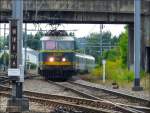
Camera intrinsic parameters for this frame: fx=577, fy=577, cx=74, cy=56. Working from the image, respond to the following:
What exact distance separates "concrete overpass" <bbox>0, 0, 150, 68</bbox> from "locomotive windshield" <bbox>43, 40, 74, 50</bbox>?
3.47m

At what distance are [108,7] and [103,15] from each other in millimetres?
760

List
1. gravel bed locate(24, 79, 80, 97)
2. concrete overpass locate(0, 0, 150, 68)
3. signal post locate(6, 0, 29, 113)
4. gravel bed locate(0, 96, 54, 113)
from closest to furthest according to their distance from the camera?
signal post locate(6, 0, 29, 113) < gravel bed locate(0, 96, 54, 113) < gravel bed locate(24, 79, 80, 97) < concrete overpass locate(0, 0, 150, 68)

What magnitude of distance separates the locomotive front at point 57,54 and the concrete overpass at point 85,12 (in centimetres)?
342

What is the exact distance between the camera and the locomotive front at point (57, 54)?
3712cm

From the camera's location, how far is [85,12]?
139 ft

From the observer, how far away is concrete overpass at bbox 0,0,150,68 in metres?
41.0

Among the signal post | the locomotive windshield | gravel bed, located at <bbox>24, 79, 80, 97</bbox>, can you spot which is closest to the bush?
the locomotive windshield

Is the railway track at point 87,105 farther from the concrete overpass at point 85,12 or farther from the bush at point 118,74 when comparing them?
the concrete overpass at point 85,12

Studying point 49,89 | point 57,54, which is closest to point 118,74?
point 57,54

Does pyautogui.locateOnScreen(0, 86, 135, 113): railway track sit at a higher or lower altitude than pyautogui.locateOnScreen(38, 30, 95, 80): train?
lower

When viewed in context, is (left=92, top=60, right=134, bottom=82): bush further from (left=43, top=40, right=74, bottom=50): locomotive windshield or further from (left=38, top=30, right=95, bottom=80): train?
(left=43, top=40, right=74, bottom=50): locomotive windshield

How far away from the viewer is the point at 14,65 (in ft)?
53.6

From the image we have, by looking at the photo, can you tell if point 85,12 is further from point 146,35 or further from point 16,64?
point 16,64

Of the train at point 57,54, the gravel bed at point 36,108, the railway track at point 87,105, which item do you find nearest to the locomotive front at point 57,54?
the train at point 57,54
